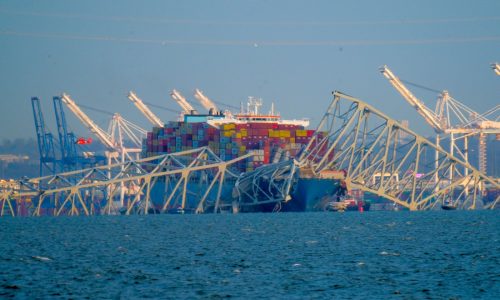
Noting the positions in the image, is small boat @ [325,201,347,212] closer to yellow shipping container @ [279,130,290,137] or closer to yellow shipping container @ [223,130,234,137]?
yellow shipping container @ [279,130,290,137]

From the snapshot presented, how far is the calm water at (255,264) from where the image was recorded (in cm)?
4291

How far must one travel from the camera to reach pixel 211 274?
1908 inches

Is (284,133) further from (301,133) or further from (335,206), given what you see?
(335,206)

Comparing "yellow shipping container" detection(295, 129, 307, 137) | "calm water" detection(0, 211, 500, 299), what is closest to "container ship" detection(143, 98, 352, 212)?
"yellow shipping container" detection(295, 129, 307, 137)

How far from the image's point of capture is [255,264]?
53.1 metres

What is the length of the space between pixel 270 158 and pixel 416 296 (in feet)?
315

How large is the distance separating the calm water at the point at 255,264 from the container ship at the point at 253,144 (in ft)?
123

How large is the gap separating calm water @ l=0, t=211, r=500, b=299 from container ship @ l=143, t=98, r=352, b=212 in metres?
37.6

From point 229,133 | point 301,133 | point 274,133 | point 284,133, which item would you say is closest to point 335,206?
point 301,133

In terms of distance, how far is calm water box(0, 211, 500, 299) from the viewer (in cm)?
4291

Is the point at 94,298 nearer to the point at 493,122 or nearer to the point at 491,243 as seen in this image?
the point at 491,243

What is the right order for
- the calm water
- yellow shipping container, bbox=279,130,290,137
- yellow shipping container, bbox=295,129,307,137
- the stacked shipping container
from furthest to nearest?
yellow shipping container, bbox=295,129,307,137, yellow shipping container, bbox=279,130,290,137, the stacked shipping container, the calm water

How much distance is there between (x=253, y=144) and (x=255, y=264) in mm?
87293

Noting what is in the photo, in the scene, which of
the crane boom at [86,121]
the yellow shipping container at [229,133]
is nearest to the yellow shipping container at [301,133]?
the yellow shipping container at [229,133]
